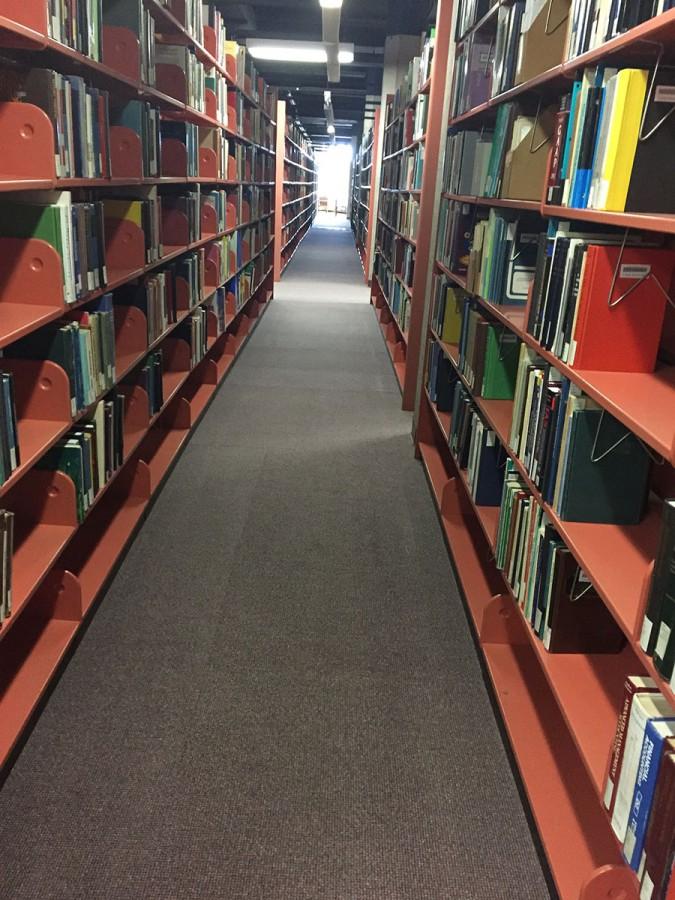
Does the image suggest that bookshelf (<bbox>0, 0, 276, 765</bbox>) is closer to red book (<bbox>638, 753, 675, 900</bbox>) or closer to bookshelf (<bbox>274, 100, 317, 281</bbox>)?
red book (<bbox>638, 753, 675, 900</bbox>)

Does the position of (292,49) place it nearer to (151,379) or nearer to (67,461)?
(151,379)

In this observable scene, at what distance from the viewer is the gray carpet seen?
5.11 ft

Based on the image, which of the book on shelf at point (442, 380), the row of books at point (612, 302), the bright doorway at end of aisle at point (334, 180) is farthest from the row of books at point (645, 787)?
the bright doorway at end of aisle at point (334, 180)

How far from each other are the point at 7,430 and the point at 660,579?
4.64ft

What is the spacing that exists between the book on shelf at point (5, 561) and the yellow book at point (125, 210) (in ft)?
4.91

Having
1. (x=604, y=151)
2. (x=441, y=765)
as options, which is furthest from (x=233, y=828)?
(x=604, y=151)

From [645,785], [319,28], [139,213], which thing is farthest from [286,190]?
[645,785]

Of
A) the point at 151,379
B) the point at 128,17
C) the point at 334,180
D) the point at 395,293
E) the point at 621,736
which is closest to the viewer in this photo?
the point at 621,736

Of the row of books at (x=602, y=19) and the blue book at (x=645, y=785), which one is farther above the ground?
the row of books at (x=602, y=19)

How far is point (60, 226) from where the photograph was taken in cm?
201

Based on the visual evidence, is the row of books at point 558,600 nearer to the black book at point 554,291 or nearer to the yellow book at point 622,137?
the black book at point 554,291

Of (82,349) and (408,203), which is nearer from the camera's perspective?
(82,349)

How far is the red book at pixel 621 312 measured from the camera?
1528 millimetres

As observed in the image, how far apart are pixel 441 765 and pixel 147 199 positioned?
2.34 m
